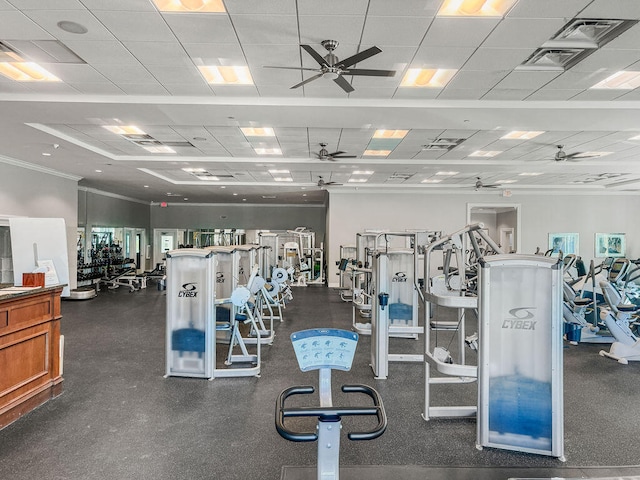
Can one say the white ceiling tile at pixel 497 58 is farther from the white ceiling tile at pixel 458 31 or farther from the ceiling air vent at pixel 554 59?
the white ceiling tile at pixel 458 31

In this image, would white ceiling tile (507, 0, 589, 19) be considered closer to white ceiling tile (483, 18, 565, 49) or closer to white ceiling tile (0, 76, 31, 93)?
white ceiling tile (483, 18, 565, 49)

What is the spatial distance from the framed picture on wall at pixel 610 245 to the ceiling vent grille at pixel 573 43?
11.6 meters

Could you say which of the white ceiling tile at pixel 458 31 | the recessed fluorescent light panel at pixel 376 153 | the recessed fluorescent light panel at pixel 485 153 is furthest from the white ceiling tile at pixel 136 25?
the recessed fluorescent light panel at pixel 485 153

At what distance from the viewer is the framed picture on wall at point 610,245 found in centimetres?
1323

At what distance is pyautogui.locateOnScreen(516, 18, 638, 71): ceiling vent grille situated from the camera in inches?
134

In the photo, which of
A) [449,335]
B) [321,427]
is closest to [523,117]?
[449,335]

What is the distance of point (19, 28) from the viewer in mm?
3471

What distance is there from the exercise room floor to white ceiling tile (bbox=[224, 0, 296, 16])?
3493 millimetres

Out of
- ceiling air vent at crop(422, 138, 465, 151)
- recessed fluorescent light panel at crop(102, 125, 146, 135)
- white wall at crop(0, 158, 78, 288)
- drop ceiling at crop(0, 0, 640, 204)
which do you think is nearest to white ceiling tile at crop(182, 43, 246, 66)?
drop ceiling at crop(0, 0, 640, 204)

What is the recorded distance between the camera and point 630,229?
1334 centimetres

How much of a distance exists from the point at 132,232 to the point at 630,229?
61.1ft

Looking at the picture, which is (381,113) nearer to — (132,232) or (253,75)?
(253,75)

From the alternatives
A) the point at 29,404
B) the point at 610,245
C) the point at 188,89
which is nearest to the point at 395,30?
the point at 188,89

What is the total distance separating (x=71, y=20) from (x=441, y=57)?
347 centimetres
